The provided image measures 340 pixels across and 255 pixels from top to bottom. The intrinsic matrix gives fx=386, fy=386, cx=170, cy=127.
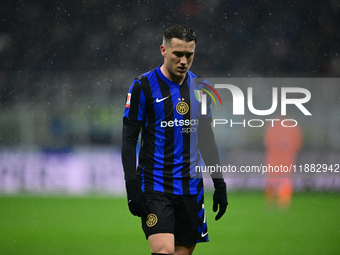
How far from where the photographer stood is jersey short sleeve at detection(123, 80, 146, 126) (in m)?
1.80

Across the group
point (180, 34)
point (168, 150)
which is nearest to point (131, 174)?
point (168, 150)

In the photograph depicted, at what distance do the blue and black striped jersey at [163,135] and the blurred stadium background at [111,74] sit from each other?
3924 millimetres

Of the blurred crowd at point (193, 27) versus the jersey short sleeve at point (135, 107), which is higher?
the blurred crowd at point (193, 27)

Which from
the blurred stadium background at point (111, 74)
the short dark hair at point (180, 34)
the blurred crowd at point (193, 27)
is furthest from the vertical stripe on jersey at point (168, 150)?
the blurred crowd at point (193, 27)

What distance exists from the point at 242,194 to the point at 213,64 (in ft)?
10.6

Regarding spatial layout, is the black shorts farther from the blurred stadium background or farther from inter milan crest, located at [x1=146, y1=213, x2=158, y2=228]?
the blurred stadium background

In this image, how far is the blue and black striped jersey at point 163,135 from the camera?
72.5 inches

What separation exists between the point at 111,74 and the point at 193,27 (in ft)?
7.31

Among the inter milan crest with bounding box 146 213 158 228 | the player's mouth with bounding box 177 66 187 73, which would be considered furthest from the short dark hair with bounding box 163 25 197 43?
the inter milan crest with bounding box 146 213 158 228

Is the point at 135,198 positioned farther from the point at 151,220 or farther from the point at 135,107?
the point at 135,107

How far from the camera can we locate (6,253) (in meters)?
3.48

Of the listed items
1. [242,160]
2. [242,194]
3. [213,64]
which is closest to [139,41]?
[213,64]

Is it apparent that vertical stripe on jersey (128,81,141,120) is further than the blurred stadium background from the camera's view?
No

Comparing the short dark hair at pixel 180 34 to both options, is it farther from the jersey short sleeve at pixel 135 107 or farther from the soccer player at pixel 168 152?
the jersey short sleeve at pixel 135 107
